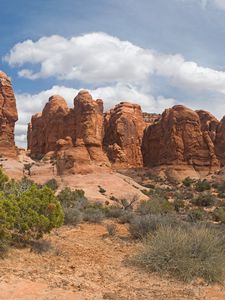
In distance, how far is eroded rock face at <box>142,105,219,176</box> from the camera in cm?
5781

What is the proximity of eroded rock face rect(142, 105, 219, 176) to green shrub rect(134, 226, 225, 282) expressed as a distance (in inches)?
1853

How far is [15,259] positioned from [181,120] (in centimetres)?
5197

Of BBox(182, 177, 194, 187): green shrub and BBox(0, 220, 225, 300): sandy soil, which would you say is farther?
BBox(182, 177, 194, 187): green shrub

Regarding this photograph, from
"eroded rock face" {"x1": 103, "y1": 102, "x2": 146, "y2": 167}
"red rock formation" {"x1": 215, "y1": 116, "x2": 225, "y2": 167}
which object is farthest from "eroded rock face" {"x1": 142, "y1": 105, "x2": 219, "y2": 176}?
"eroded rock face" {"x1": 103, "y1": 102, "x2": 146, "y2": 167}

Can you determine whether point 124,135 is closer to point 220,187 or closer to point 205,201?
point 220,187

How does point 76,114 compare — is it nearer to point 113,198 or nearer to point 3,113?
point 3,113

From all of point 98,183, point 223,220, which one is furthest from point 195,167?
point 223,220

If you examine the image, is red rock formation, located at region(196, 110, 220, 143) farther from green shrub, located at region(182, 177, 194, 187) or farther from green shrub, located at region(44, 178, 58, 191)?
green shrub, located at region(44, 178, 58, 191)

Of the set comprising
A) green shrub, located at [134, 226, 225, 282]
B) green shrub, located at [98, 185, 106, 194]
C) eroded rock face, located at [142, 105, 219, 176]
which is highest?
eroded rock face, located at [142, 105, 219, 176]

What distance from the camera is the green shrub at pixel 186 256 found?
32.0ft

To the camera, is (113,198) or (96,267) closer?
(96,267)

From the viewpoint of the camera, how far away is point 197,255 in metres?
10.2

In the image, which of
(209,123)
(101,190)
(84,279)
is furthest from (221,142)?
(84,279)

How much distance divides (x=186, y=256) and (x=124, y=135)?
2089 inches
